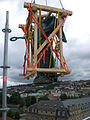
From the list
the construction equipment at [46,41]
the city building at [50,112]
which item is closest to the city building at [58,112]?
the city building at [50,112]

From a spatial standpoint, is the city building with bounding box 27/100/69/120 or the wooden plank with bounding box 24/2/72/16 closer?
the wooden plank with bounding box 24/2/72/16

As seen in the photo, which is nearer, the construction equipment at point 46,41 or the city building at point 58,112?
the construction equipment at point 46,41

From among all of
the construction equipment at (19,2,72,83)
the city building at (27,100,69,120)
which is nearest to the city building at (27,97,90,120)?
the city building at (27,100,69,120)

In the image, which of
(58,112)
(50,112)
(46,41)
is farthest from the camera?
(50,112)

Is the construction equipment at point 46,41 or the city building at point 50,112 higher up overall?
the construction equipment at point 46,41

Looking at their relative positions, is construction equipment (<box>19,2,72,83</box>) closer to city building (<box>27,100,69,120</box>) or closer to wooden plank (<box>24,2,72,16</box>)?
wooden plank (<box>24,2,72,16</box>)

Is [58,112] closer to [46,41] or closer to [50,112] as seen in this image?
[50,112]

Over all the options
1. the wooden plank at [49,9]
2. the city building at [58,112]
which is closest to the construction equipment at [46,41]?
the wooden plank at [49,9]

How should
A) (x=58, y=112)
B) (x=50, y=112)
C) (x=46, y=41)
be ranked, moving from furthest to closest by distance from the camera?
(x=50, y=112)
(x=58, y=112)
(x=46, y=41)

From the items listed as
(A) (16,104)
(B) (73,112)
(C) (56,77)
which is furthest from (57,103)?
(C) (56,77)

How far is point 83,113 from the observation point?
1122 inches

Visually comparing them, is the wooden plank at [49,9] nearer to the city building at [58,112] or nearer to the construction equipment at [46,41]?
the construction equipment at [46,41]

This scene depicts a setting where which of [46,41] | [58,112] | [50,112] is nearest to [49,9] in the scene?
[46,41]

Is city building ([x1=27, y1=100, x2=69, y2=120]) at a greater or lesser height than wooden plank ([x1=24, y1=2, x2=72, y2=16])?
lesser
